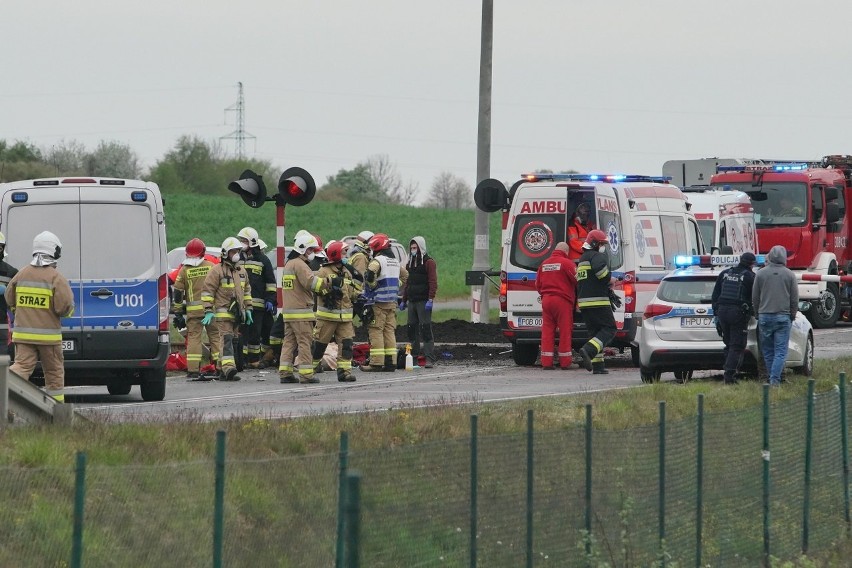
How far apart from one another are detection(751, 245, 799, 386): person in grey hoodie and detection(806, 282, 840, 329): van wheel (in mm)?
14708

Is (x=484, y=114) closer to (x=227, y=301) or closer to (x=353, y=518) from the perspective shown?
(x=227, y=301)

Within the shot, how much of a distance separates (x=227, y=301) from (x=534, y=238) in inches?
199

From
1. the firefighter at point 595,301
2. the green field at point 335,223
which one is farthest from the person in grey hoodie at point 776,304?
the green field at point 335,223

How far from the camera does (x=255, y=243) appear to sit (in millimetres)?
21953

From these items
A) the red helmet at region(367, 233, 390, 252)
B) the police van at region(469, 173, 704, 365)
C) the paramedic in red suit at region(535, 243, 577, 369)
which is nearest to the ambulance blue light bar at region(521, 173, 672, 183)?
the police van at region(469, 173, 704, 365)

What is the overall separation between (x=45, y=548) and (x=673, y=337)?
1349 centimetres

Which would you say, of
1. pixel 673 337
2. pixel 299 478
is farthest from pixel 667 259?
pixel 299 478

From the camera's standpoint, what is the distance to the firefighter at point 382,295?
70.8ft

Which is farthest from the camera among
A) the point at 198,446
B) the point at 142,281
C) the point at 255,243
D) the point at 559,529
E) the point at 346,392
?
the point at 255,243

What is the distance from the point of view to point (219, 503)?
6.75 meters

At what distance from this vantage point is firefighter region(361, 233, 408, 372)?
21.6 m

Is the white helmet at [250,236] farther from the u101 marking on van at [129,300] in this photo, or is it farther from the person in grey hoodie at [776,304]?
the person in grey hoodie at [776,304]

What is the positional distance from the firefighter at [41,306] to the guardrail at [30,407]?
2067mm

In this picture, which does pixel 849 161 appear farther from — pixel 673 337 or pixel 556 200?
pixel 673 337
